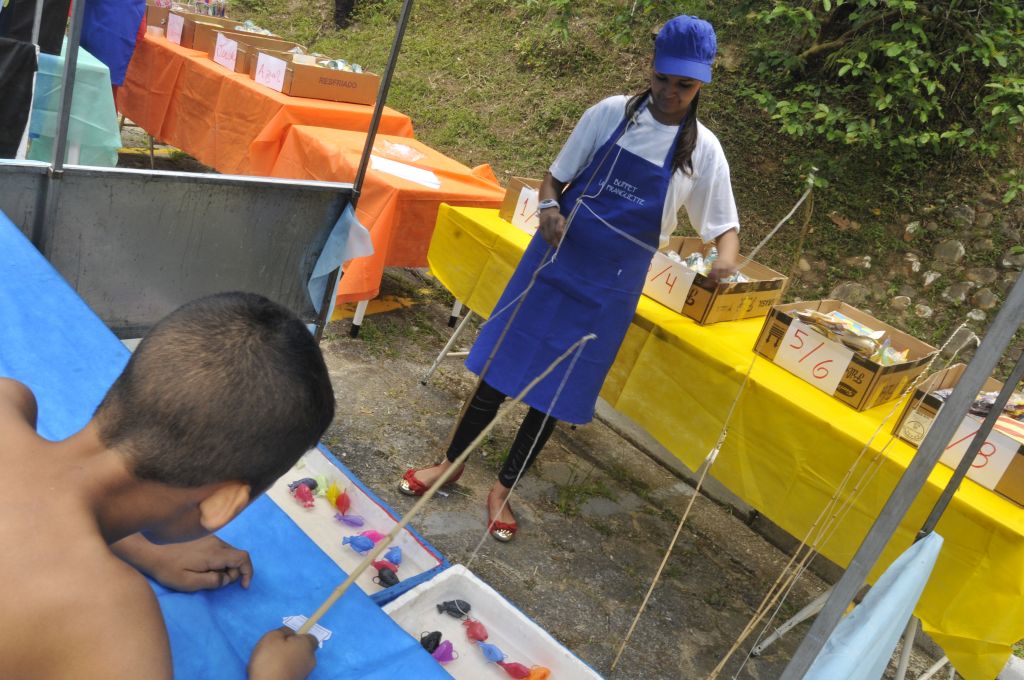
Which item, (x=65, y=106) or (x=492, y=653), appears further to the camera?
(x=65, y=106)

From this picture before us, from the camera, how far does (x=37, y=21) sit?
407 centimetres

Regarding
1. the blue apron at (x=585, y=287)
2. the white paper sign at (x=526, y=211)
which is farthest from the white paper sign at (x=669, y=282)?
the white paper sign at (x=526, y=211)

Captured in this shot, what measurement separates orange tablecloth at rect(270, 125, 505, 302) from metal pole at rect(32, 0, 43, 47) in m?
1.36

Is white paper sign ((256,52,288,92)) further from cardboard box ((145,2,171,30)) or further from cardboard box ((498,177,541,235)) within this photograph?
cardboard box ((498,177,541,235))

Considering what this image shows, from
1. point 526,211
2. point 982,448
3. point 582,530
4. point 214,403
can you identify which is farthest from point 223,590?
point 526,211

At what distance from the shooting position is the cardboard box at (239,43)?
5.20 m

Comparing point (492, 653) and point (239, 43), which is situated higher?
point (239, 43)

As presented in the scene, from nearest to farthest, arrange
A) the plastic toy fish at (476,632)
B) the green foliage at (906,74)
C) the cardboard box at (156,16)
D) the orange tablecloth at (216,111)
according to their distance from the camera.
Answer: the plastic toy fish at (476,632)
the green foliage at (906,74)
the orange tablecloth at (216,111)
the cardboard box at (156,16)

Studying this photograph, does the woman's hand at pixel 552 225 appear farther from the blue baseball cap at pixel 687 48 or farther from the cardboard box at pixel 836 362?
the cardboard box at pixel 836 362

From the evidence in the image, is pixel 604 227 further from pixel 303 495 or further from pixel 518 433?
pixel 303 495

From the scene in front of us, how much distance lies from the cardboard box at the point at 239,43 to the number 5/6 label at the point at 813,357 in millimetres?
4087

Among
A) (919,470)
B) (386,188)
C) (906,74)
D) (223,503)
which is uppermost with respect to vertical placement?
(906,74)

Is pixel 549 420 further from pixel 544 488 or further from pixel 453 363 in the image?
pixel 453 363

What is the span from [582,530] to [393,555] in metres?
1.12
